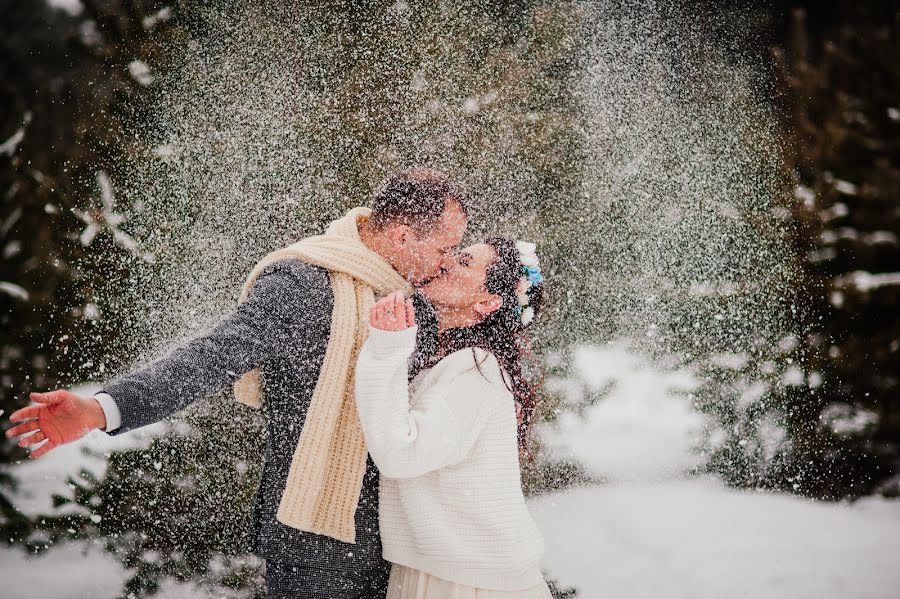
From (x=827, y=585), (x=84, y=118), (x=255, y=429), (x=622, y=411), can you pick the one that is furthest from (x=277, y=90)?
(x=827, y=585)

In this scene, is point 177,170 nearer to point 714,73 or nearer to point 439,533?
point 439,533

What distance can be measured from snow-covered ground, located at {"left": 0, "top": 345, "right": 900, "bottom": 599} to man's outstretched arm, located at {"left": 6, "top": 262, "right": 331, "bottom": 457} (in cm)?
161

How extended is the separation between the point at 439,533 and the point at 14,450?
8.51 feet

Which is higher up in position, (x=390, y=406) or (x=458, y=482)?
(x=390, y=406)

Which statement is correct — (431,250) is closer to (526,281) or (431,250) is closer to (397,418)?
(526,281)

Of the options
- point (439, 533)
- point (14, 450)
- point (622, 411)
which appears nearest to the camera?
point (439, 533)

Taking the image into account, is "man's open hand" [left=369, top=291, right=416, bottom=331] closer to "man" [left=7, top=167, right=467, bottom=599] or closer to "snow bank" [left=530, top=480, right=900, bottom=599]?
"man" [left=7, top=167, right=467, bottom=599]

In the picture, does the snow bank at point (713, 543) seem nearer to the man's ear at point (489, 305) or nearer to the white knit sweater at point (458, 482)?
the white knit sweater at point (458, 482)

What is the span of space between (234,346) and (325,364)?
275 mm

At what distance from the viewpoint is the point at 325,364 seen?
6.13 ft

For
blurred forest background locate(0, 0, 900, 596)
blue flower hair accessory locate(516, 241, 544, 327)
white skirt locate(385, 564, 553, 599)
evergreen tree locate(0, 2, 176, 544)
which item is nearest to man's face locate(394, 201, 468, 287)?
blue flower hair accessory locate(516, 241, 544, 327)

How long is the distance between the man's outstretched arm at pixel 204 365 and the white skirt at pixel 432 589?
0.75m

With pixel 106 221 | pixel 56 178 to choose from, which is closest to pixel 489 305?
pixel 106 221

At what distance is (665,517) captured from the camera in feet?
13.1
